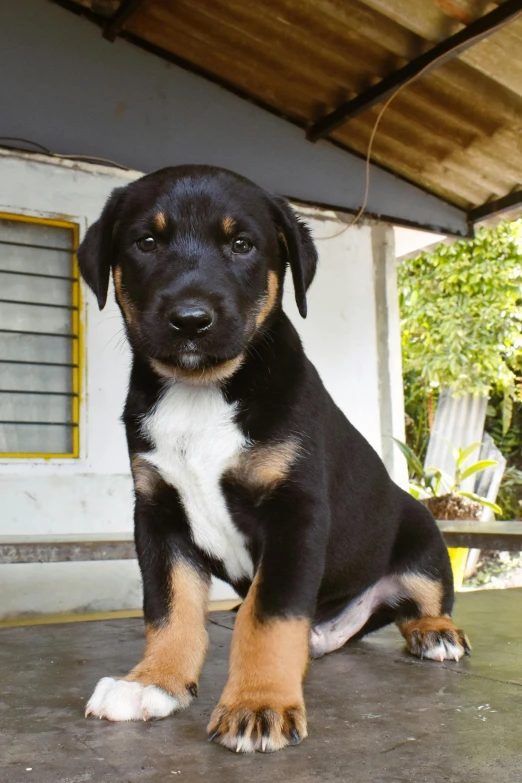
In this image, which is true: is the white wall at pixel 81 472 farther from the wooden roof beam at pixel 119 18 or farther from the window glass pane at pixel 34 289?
the wooden roof beam at pixel 119 18

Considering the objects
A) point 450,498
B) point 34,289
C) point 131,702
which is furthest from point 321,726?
point 450,498

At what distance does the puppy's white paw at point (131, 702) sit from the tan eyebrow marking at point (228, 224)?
1246mm

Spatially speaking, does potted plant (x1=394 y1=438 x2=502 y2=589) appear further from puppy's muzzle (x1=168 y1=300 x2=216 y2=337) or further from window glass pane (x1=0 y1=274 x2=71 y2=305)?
puppy's muzzle (x1=168 y1=300 x2=216 y2=337)

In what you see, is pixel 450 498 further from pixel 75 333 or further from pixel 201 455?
pixel 201 455

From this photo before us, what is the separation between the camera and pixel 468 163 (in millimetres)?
7223

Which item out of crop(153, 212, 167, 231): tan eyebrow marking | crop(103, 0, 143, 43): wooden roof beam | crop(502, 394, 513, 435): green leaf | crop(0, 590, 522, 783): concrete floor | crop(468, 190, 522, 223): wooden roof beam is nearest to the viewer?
crop(0, 590, 522, 783): concrete floor

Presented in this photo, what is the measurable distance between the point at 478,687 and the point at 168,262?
59.5 inches

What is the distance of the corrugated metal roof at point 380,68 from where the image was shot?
5625 mm

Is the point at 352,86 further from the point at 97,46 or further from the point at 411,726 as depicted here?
the point at 411,726

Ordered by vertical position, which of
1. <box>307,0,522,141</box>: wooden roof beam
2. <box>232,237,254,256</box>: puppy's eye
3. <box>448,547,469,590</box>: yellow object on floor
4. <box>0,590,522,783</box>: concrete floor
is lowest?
<box>448,547,469,590</box>: yellow object on floor

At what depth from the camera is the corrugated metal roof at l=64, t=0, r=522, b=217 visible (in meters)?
5.62

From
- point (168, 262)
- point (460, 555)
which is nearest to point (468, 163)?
point (460, 555)

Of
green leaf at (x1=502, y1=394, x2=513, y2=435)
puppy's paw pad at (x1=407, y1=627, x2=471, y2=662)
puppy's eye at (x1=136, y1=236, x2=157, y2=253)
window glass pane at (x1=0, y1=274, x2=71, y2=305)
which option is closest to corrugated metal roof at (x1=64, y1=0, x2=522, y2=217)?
window glass pane at (x1=0, y1=274, x2=71, y2=305)

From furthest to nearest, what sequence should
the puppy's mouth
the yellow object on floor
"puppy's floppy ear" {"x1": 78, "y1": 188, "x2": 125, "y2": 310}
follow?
1. the yellow object on floor
2. "puppy's floppy ear" {"x1": 78, "y1": 188, "x2": 125, "y2": 310}
3. the puppy's mouth
